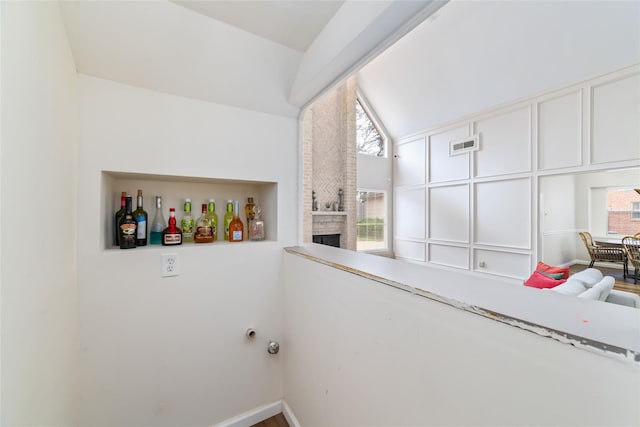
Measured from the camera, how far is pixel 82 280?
105 cm

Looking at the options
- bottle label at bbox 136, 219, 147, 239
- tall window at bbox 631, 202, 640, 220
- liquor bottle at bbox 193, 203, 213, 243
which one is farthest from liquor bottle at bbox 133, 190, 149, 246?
tall window at bbox 631, 202, 640, 220

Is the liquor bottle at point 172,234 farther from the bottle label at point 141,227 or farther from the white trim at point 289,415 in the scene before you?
the white trim at point 289,415

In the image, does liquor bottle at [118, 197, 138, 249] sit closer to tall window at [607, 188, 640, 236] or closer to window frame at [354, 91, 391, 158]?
window frame at [354, 91, 391, 158]

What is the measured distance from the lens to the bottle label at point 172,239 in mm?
1269

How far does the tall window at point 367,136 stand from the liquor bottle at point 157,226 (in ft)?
15.8

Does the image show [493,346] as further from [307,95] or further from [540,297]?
[307,95]

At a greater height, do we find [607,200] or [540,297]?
[607,200]

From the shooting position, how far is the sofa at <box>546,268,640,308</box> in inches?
67.9

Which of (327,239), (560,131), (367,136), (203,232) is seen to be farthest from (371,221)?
(203,232)

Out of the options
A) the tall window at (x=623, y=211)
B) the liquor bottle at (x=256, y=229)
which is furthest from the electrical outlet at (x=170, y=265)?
the tall window at (x=623, y=211)

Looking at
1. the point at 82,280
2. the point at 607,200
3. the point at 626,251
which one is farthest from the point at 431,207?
the point at 82,280

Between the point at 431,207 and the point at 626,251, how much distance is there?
308cm

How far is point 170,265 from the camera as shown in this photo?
1.22 meters

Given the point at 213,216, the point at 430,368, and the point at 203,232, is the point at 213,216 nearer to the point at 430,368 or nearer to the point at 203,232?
the point at 203,232
